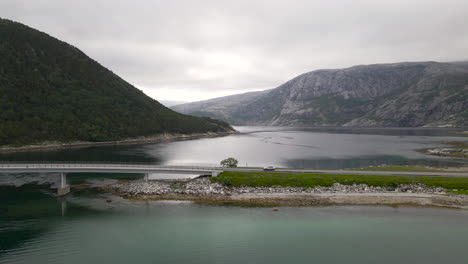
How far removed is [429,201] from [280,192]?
2959 centimetres

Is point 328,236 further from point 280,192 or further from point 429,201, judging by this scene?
point 429,201

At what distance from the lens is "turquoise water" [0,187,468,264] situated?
3338 centimetres

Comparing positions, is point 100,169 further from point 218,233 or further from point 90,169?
point 218,233

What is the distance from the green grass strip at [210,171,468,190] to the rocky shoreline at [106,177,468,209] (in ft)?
4.20

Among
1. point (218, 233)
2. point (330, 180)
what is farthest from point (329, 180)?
point (218, 233)

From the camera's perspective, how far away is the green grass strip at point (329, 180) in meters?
59.3

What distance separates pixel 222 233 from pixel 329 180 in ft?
106

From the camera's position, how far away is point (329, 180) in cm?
6116

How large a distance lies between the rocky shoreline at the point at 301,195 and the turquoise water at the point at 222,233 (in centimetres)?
311

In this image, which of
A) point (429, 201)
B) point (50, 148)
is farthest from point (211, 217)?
point (50, 148)

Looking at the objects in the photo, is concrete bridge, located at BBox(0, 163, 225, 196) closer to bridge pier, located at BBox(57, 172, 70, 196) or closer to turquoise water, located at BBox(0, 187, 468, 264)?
bridge pier, located at BBox(57, 172, 70, 196)

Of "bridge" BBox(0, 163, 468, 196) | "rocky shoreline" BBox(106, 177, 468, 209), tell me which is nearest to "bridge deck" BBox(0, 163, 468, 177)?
"bridge" BBox(0, 163, 468, 196)

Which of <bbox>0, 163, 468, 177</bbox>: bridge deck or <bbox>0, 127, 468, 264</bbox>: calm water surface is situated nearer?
<bbox>0, 127, 468, 264</bbox>: calm water surface

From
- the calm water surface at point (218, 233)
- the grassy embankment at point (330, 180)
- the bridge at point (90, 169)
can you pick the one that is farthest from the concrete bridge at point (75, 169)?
the calm water surface at point (218, 233)
